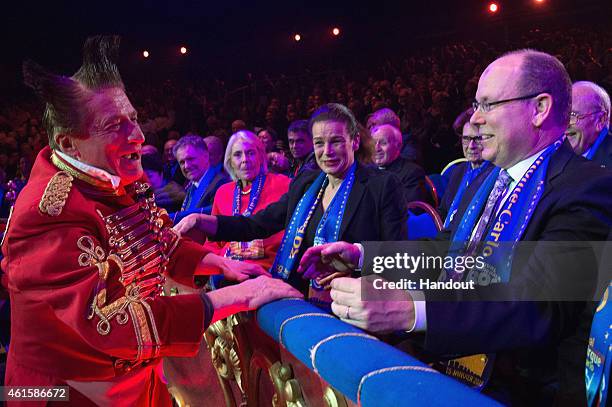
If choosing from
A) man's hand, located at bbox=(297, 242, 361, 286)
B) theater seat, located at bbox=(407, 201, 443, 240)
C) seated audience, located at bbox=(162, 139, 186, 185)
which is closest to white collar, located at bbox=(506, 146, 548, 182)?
man's hand, located at bbox=(297, 242, 361, 286)

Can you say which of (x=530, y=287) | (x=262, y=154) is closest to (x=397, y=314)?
(x=530, y=287)

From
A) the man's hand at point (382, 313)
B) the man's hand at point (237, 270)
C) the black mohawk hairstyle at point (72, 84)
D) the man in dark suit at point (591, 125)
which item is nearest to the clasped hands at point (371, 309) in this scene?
the man's hand at point (382, 313)

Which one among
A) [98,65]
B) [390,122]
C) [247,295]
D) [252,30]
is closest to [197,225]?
[247,295]

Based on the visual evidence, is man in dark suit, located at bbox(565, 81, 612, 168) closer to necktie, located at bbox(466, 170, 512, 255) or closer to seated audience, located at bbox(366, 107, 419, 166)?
seated audience, located at bbox(366, 107, 419, 166)

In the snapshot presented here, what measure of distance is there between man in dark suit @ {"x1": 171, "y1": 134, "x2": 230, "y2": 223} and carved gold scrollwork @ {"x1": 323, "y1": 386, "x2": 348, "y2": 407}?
12.0 ft

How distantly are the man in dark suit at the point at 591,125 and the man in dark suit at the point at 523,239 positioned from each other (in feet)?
7.30

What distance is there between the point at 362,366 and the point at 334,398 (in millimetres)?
271

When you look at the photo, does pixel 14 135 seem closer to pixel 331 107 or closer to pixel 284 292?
pixel 331 107

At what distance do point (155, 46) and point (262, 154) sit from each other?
1250 centimetres

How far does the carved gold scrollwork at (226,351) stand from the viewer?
6.21 ft

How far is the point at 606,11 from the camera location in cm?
1018

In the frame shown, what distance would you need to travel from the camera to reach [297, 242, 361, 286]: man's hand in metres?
1.76

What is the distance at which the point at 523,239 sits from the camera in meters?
1.42
